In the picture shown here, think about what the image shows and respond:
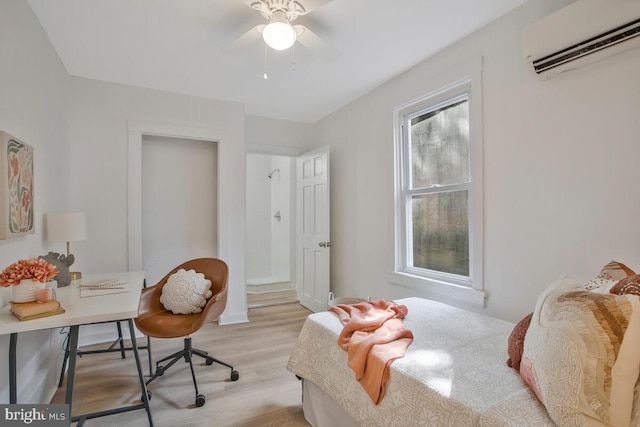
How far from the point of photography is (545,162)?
188 cm

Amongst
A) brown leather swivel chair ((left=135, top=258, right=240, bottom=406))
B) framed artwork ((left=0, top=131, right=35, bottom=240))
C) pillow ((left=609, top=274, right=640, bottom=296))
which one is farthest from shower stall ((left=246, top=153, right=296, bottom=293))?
pillow ((left=609, top=274, right=640, bottom=296))

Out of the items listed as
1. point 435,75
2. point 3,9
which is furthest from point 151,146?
point 435,75

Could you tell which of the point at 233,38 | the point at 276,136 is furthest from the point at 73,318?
the point at 276,136

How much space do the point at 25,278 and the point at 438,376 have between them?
75.9 inches

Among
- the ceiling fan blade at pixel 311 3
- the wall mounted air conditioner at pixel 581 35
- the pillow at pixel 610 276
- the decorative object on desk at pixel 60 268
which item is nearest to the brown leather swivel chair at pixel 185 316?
the decorative object on desk at pixel 60 268

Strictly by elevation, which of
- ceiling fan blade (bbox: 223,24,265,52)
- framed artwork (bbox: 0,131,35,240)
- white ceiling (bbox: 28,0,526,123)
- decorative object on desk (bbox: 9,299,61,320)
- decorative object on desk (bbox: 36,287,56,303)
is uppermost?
white ceiling (bbox: 28,0,526,123)

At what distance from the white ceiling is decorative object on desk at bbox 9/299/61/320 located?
1.78 m

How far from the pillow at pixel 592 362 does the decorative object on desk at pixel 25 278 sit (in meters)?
2.17

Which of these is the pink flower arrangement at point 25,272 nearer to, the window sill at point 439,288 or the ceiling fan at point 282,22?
the ceiling fan at point 282,22

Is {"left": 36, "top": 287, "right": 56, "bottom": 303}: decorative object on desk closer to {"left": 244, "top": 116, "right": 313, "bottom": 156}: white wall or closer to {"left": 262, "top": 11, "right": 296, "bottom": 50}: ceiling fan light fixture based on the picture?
{"left": 262, "top": 11, "right": 296, "bottom": 50}: ceiling fan light fixture

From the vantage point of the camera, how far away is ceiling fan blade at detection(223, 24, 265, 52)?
1923 millimetres

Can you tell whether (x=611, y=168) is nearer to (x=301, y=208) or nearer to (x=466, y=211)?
(x=466, y=211)

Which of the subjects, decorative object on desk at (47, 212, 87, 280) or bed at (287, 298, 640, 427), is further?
decorative object on desk at (47, 212, 87, 280)

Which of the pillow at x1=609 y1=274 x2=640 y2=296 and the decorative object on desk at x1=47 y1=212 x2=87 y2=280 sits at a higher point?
the decorative object on desk at x1=47 y1=212 x2=87 y2=280
